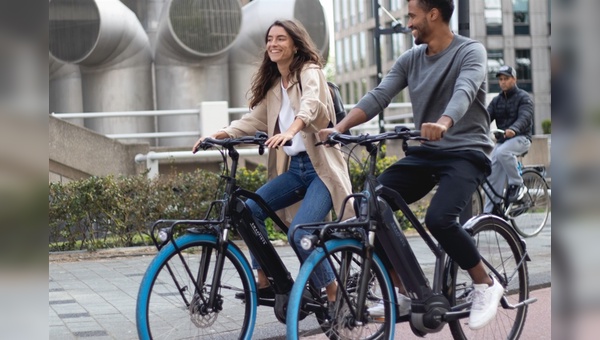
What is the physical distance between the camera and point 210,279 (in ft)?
15.3

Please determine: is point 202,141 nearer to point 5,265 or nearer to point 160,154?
point 5,265

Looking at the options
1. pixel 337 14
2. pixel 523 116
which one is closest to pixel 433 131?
pixel 523 116

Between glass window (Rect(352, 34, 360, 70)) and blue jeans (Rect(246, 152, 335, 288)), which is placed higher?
glass window (Rect(352, 34, 360, 70))

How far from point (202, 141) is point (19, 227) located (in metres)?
3.36

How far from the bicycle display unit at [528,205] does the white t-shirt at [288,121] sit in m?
5.89

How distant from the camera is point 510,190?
35.6ft

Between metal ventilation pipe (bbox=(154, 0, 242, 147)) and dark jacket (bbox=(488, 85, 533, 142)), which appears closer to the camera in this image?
dark jacket (bbox=(488, 85, 533, 142))

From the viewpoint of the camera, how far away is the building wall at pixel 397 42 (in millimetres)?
64031

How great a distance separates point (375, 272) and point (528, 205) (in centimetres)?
699

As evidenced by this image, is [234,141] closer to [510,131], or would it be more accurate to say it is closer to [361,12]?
[510,131]

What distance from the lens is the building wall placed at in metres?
64.0

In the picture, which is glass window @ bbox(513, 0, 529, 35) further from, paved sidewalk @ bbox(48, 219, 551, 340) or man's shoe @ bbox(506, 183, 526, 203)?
man's shoe @ bbox(506, 183, 526, 203)

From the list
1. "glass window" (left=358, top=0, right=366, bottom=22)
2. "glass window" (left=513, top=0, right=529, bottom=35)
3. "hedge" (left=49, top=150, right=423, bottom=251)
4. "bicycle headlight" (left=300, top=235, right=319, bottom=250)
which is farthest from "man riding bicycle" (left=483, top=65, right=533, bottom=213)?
"glass window" (left=358, top=0, right=366, bottom=22)

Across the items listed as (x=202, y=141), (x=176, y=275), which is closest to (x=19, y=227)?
(x=176, y=275)
